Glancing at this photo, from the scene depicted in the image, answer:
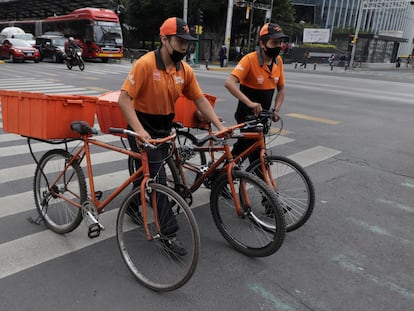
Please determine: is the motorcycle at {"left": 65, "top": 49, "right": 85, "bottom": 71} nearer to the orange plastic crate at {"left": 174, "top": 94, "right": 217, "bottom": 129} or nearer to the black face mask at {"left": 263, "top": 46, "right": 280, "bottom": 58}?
the orange plastic crate at {"left": 174, "top": 94, "right": 217, "bottom": 129}

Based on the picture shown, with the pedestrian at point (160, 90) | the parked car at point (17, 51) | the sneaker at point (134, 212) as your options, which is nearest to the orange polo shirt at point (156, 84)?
the pedestrian at point (160, 90)

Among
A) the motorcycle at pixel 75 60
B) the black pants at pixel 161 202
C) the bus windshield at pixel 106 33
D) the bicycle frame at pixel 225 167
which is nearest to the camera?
the black pants at pixel 161 202

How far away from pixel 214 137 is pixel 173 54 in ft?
2.50

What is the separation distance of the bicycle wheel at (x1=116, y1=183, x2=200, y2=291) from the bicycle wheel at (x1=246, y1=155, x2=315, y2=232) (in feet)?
3.94

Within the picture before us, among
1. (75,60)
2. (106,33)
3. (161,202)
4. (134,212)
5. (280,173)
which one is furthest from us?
(106,33)

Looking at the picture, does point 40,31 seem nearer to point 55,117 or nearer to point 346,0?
point 55,117

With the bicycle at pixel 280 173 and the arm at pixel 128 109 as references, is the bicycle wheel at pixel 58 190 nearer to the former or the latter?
the arm at pixel 128 109

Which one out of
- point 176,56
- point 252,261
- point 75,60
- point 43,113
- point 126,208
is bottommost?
point 252,261

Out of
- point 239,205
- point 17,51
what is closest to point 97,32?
point 17,51

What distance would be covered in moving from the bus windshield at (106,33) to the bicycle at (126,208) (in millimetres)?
26420

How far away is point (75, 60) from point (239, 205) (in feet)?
65.9

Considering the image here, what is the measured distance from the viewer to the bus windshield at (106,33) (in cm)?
2775

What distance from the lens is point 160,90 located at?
3.10m

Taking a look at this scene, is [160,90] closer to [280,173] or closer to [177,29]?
[177,29]
